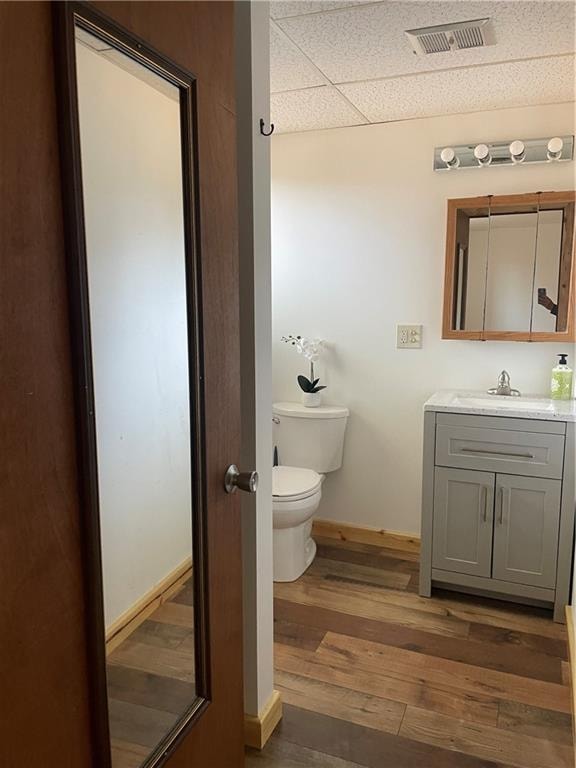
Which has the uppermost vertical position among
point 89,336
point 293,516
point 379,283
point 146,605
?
point 379,283

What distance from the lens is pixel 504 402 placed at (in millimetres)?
2727

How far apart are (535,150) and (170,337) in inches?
90.5

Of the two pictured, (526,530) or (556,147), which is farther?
(556,147)

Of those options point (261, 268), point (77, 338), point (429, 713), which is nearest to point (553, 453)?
point (429, 713)

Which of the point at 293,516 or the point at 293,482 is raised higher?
the point at 293,482

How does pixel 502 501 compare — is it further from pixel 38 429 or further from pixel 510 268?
pixel 38 429

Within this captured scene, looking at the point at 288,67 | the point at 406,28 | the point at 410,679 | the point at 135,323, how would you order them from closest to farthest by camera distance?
the point at 135,323 → the point at 406,28 → the point at 410,679 → the point at 288,67

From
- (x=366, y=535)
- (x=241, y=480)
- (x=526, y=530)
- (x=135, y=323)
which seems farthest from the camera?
(x=366, y=535)

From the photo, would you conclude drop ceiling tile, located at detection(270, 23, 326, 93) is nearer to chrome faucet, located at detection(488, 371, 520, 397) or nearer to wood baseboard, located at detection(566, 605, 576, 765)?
chrome faucet, located at detection(488, 371, 520, 397)

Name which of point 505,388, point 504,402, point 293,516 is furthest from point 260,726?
point 505,388

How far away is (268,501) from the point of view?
1.81 meters

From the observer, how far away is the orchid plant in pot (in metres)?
3.21

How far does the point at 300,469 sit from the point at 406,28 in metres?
1.96

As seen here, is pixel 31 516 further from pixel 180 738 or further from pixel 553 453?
pixel 553 453
